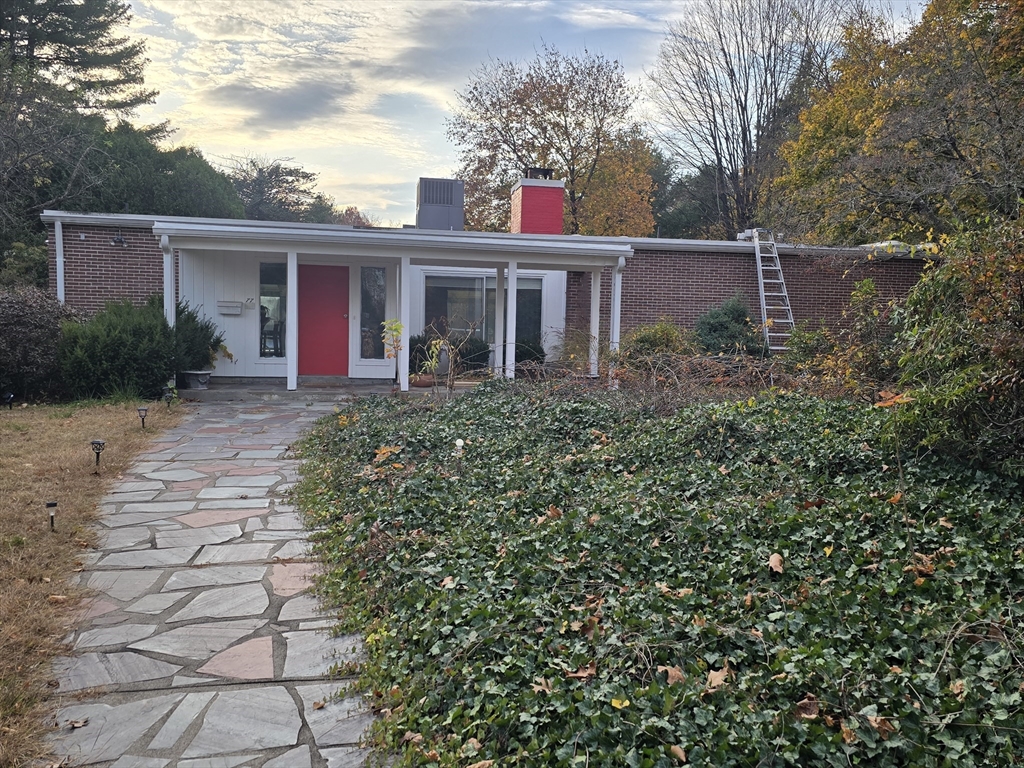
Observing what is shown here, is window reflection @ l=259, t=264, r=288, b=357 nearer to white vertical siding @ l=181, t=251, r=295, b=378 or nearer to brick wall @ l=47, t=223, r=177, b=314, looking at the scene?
white vertical siding @ l=181, t=251, r=295, b=378

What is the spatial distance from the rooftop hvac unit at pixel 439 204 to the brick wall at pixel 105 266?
496cm

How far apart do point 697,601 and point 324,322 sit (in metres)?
11.8

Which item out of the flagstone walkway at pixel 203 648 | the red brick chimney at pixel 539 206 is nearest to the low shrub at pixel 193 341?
the flagstone walkway at pixel 203 648

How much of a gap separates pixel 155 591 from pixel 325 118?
51.5 feet

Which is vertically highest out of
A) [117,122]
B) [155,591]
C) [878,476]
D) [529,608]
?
[117,122]

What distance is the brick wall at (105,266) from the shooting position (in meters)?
13.1

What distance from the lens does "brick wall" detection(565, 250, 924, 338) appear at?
15.3 m

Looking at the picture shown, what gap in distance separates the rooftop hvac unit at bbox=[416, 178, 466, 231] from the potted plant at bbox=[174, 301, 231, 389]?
476 centimetres

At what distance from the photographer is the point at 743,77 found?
2650 cm

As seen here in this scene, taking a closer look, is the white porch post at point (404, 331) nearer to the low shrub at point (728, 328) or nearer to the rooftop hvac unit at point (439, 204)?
the rooftop hvac unit at point (439, 204)

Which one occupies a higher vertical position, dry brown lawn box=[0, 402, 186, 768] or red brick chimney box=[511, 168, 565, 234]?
red brick chimney box=[511, 168, 565, 234]

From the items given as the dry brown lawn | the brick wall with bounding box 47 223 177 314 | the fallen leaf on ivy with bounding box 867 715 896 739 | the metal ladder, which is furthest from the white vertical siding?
the fallen leaf on ivy with bounding box 867 715 896 739

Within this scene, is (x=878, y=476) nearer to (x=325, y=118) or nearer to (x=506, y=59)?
(x=325, y=118)

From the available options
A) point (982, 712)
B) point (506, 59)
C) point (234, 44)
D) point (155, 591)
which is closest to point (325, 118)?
point (234, 44)
